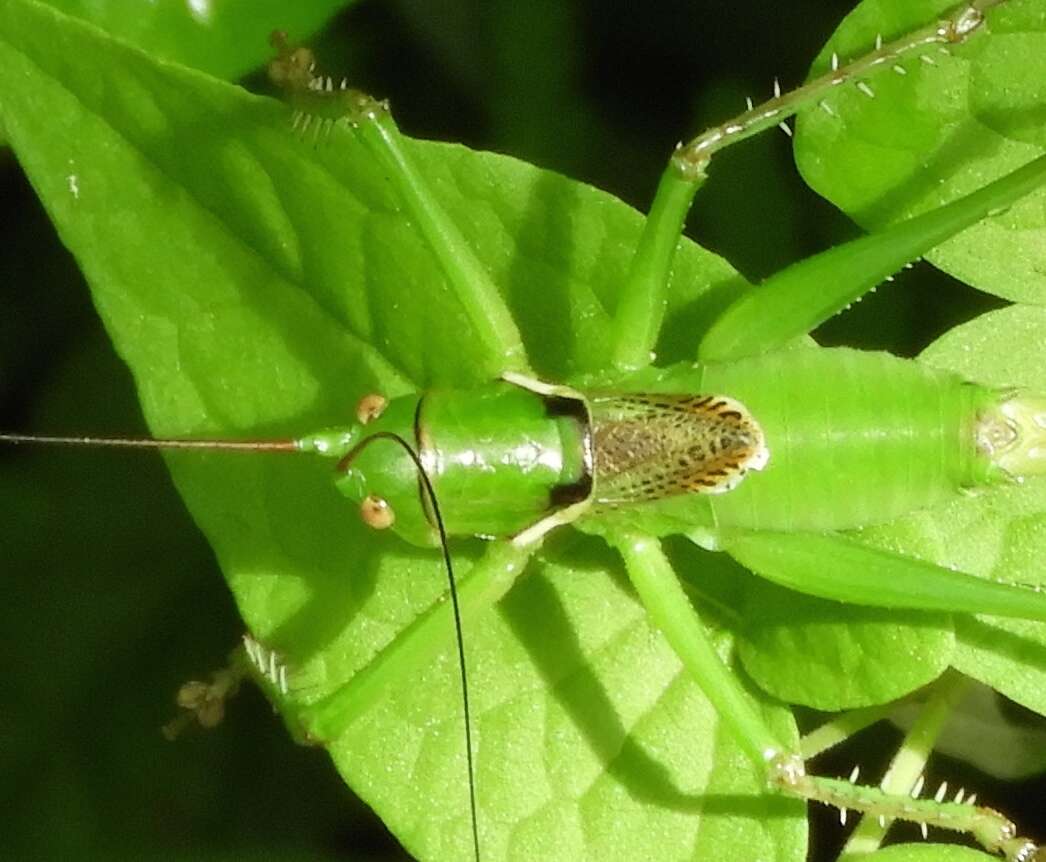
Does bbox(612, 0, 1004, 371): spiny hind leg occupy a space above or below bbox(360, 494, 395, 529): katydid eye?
above

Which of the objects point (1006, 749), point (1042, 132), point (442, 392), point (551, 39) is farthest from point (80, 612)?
point (1042, 132)

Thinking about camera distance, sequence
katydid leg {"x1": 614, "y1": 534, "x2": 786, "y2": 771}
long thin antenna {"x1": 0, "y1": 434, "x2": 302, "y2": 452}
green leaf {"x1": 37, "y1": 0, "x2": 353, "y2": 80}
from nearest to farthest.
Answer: long thin antenna {"x1": 0, "y1": 434, "x2": 302, "y2": 452}, katydid leg {"x1": 614, "y1": 534, "x2": 786, "y2": 771}, green leaf {"x1": 37, "y1": 0, "x2": 353, "y2": 80}

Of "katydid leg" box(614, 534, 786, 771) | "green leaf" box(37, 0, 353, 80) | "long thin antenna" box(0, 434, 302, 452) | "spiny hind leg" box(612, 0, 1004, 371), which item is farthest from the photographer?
"green leaf" box(37, 0, 353, 80)

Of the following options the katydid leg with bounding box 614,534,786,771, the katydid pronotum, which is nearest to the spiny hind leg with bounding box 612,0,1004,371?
the katydid pronotum

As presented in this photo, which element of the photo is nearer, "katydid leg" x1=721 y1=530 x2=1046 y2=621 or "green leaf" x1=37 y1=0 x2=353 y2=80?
"katydid leg" x1=721 y1=530 x2=1046 y2=621

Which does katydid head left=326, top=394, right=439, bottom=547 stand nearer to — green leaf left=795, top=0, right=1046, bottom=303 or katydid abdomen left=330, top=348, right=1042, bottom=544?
katydid abdomen left=330, top=348, right=1042, bottom=544

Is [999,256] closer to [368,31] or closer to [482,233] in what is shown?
[482,233]
